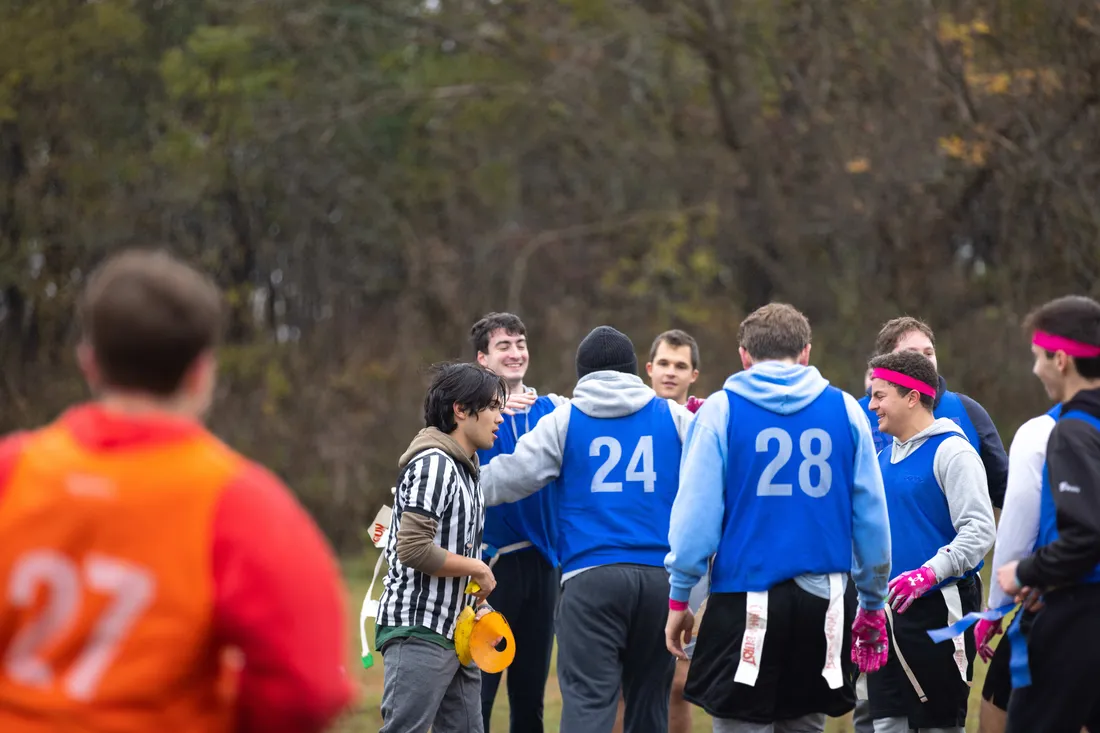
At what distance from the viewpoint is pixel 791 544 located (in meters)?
4.61

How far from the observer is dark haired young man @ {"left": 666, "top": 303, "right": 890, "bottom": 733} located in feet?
15.1

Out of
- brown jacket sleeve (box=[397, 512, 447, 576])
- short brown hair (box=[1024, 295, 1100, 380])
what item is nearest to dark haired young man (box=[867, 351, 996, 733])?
short brown hair (box=[1024, 295, 1100, 380])

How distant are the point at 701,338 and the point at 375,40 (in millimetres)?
7365

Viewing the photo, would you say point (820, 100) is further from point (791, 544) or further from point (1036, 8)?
point (791, 544)

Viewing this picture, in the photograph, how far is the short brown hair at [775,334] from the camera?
4.76 metres

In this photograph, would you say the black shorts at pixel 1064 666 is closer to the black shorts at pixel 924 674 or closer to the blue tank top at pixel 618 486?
the black shorts at pixel 924 674

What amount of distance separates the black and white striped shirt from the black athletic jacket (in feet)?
6.35

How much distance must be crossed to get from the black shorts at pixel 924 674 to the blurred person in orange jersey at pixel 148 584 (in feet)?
11.2

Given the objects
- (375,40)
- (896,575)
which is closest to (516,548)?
(896,575)

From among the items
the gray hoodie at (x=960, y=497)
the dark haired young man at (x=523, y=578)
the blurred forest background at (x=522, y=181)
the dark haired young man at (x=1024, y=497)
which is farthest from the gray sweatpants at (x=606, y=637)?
the blurred forest background at (x=522, y=181)

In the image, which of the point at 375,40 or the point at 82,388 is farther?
the point at 375,40

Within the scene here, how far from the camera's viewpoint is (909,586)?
5148 mm

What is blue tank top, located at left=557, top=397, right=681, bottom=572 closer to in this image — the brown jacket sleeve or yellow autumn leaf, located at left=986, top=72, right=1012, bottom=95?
the brown jacket sleeve

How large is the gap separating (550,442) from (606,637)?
762mm
